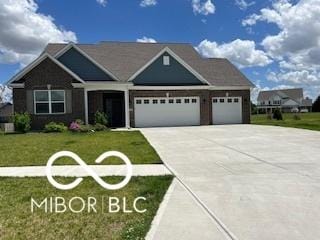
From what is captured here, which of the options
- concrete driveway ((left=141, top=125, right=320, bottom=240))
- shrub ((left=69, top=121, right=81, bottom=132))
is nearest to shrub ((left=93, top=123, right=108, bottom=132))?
shrub ((left=69, top=121, right=81, bottom=132))

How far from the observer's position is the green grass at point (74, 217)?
206 inches

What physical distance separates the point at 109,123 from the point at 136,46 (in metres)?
7.60

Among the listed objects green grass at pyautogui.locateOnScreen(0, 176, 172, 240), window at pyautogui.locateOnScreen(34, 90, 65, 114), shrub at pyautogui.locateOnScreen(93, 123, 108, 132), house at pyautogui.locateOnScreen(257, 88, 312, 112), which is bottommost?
green grass at pyautogui.locateOnScreen(0, 176, 172, 240)

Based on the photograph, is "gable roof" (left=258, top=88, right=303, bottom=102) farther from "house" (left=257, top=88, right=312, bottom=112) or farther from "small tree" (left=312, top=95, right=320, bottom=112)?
"small tree" (left=312, top=95, right=320, bottom=112)

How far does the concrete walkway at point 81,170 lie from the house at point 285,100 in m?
91.5

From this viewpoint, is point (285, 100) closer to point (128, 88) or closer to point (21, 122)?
point (128, 88)

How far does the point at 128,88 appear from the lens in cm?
2770

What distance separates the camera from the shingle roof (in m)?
30.1

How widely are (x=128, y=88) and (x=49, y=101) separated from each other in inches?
210

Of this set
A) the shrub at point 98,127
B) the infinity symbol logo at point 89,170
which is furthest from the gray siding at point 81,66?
the infinity symbol logo at point 89,170

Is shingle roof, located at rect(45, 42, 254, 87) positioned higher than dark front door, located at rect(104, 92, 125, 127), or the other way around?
shingle roof, located at rect(45, 42, 254, 87)

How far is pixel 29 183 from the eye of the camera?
8570mm

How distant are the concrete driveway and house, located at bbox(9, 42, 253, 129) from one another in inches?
501

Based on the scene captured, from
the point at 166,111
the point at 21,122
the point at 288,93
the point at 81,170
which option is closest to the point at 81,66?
the point at 21,122
